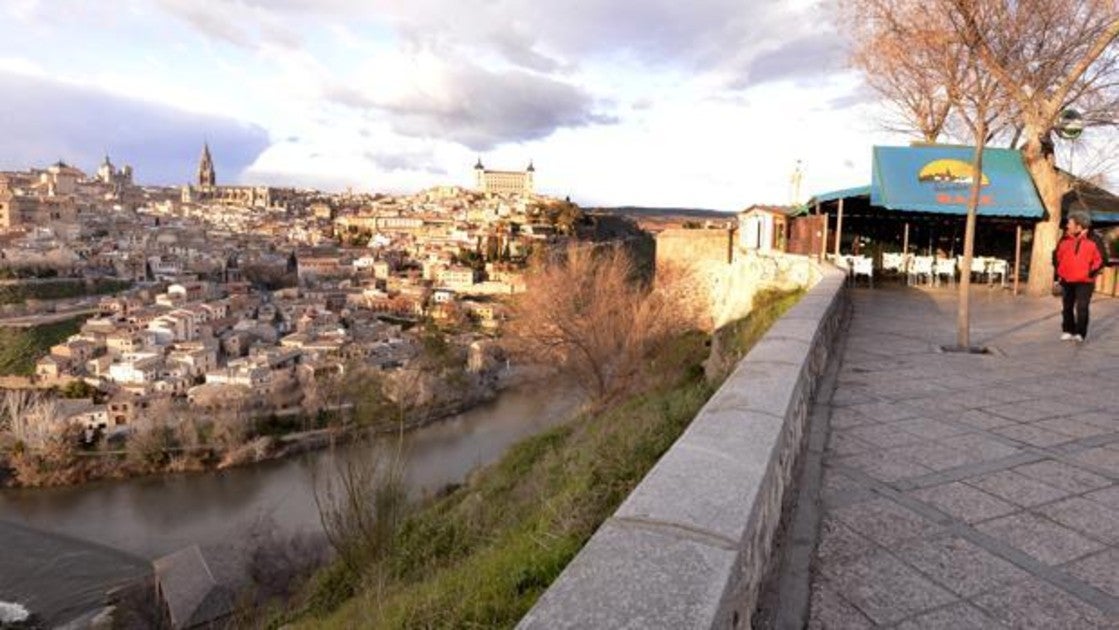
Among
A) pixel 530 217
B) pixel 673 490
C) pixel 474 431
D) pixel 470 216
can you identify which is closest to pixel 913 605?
pixel 673 490

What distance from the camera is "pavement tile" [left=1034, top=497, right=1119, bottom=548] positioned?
104 inches

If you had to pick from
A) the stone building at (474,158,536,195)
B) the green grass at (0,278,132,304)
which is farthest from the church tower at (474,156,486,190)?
the green grass at (0,278,132,304)

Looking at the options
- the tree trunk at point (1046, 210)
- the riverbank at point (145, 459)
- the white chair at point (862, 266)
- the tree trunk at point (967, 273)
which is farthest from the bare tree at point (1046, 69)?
the riverbank at point (145, 459)

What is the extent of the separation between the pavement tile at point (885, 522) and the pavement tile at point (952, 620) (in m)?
0.45

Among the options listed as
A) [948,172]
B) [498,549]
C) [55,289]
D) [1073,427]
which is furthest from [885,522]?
[55,289]

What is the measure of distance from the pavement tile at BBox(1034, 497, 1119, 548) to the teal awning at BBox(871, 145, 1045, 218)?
32.5 feet

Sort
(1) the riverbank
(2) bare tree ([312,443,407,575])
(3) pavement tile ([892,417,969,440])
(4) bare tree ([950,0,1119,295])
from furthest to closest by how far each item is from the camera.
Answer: (1) the riverbank, (4) bare tree ([950,0,1119,295]), (2) bare tree ([312,443,407,575]), (3) pavement tile ([892,417,969,440])

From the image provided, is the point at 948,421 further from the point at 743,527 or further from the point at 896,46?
the point at 896,46

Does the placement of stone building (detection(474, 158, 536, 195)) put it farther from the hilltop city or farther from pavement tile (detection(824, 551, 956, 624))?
pavement tile (detection(824, 551, 956, 624))

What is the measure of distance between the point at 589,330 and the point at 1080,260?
11398 mm

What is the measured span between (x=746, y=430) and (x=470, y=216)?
106m

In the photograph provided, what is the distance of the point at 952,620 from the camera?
80.0 inches

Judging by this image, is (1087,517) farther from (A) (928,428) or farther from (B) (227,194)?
(B) (227,194)

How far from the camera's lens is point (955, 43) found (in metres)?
10.9
